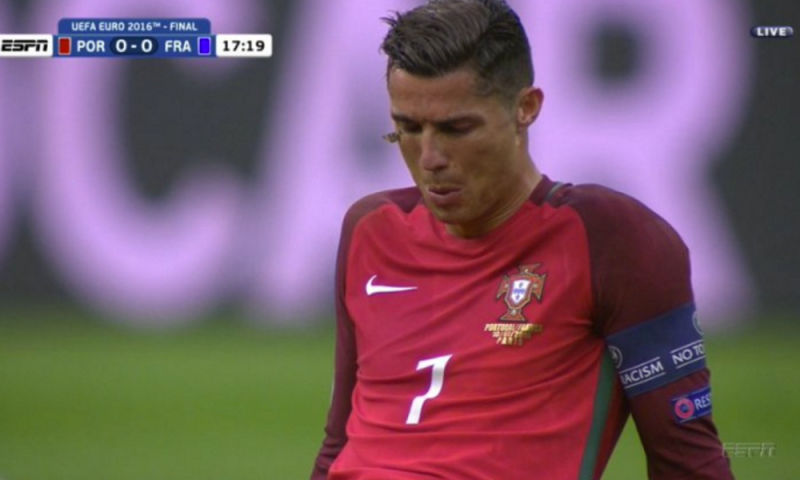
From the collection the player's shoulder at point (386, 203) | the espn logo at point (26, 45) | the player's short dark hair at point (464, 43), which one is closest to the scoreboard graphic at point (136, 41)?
the espn logo at point (26, 45)

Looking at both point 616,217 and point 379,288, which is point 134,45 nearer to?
point 379,288

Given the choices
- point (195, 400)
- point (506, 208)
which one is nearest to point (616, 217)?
point (506, 208)

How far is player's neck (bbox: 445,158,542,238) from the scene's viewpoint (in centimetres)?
217

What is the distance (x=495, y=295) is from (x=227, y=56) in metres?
2.33

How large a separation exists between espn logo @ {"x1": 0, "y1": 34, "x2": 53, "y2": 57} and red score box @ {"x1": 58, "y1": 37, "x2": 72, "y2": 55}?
3 centimetres

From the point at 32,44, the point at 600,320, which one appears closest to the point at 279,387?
the point at 32,44

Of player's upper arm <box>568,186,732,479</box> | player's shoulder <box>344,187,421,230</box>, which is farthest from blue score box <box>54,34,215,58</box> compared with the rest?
player's upper arm <box>568,186,732,479</box>

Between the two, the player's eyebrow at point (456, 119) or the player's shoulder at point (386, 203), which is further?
the player's shoulder at point (386, 203)

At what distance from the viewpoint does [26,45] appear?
4.30 m

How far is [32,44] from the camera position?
4301 millimetres

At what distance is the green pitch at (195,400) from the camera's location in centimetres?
425

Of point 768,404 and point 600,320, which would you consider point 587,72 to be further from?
point 600,320

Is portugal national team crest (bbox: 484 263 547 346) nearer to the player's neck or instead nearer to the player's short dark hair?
the player's neck

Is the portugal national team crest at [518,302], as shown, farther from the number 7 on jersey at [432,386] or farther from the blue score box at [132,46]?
the blue score box at [132,46]
